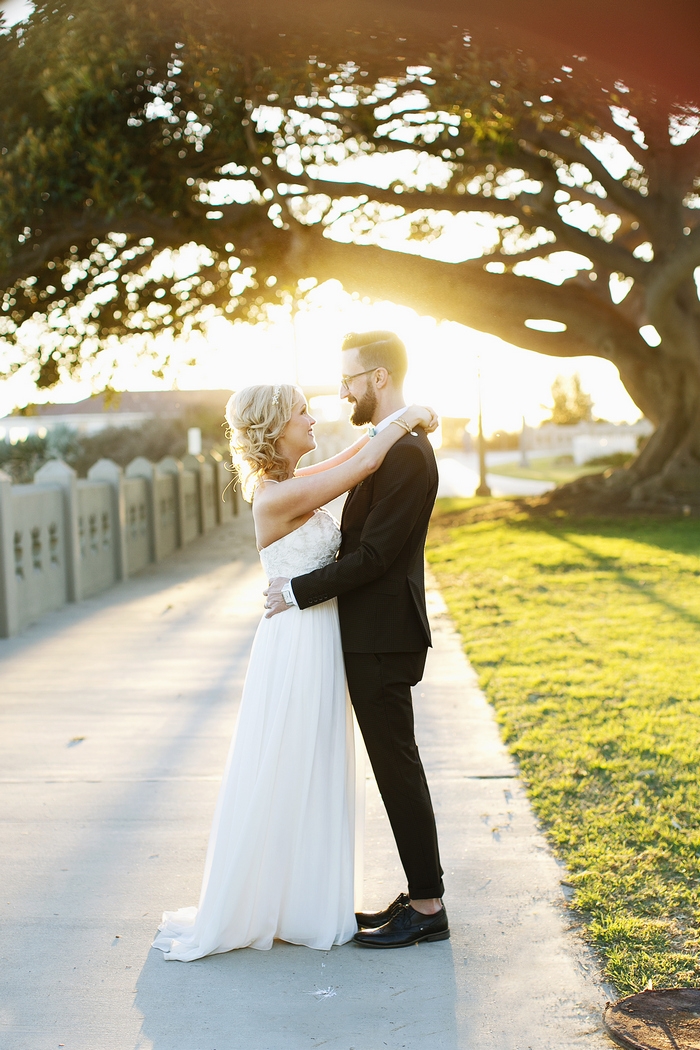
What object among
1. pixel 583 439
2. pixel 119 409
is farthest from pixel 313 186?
pixel 119 409

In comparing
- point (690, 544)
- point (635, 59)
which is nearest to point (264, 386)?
point (635, 59)

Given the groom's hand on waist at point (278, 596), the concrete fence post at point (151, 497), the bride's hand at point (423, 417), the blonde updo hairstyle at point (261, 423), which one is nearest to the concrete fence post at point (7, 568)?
the concrete fence post at point (151, 497)

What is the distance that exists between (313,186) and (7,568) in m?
7.95

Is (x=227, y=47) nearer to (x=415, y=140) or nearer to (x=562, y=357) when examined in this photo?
(x=415, y=140)

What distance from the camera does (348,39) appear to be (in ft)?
37.4

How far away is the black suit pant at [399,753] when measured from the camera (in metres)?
3.56

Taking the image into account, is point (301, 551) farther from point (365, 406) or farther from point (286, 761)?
point (286, 761)

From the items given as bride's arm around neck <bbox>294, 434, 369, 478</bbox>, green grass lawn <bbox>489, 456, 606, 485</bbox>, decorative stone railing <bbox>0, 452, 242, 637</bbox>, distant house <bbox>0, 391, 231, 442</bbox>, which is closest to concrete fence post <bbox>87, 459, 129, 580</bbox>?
decorative stone railing <bbox>0, 452, 242, 637</bbox>

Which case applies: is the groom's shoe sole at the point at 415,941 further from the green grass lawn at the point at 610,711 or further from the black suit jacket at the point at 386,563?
the black suit jacket at the point at 386,563

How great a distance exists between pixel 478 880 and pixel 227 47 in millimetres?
10355

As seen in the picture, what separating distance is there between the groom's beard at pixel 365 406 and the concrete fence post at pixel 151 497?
42.0 ft

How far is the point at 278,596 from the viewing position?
361 centimetres

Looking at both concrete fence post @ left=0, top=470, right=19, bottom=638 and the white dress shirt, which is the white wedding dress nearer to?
the white dress shirt

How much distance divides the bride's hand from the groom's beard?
15 centimetres
